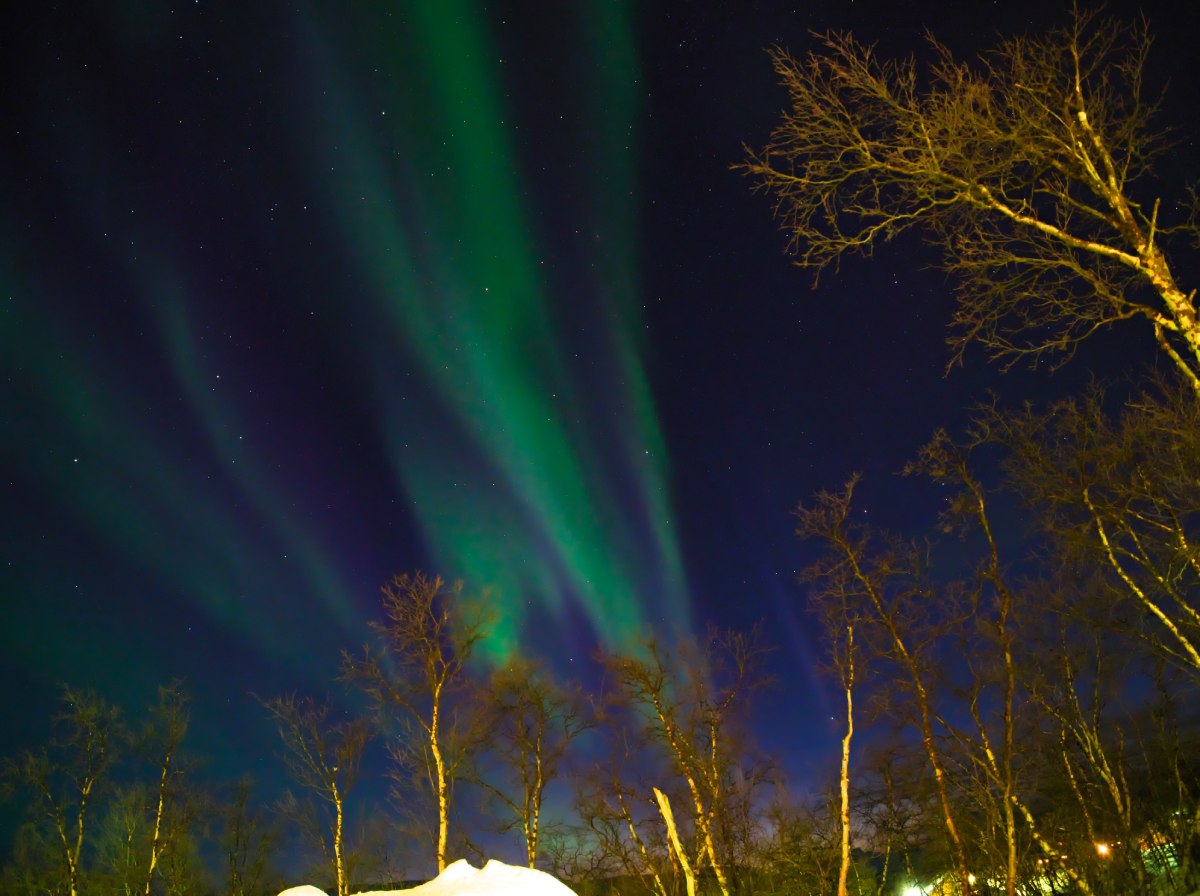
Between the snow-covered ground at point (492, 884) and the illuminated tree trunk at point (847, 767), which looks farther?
the illuminated tree trunk at point (847, 767)

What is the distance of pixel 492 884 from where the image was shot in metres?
5.26

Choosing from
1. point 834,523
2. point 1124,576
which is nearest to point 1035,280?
point 1124,576

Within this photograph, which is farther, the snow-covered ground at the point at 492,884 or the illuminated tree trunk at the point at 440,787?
the illuminated tree trunk at the point at 440,787

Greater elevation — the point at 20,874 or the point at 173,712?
the point at 173,712

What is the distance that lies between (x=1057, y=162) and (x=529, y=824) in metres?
25.2

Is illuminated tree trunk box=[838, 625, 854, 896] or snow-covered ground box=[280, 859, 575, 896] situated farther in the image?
illuminated tree trunk box=[838, 625, 854, 896]

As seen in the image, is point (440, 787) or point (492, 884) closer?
point (492, 884)

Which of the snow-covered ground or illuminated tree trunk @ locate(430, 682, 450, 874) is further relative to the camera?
illuminated tree trunk @ locate(430, 682, 450, 874)

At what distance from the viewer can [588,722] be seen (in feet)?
89.7

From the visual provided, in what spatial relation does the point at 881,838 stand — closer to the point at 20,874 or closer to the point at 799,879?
the point at 799,879

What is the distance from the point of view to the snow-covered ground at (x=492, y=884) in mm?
5172

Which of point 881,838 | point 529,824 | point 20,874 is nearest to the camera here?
point 529,824

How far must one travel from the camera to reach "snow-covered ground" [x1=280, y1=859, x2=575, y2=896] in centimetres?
517

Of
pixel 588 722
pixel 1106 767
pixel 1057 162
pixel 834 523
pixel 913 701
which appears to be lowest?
pixel 1106 767
